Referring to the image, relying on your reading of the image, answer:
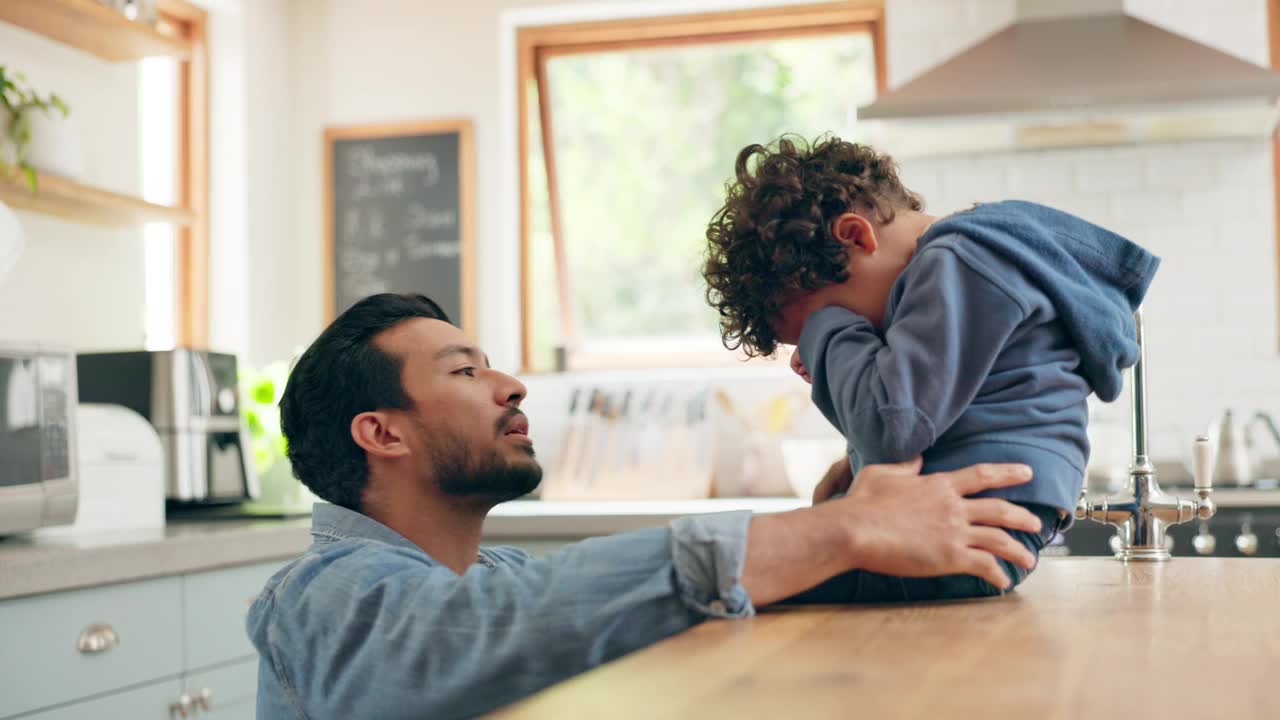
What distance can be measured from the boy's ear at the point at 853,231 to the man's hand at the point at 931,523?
23 centimetres

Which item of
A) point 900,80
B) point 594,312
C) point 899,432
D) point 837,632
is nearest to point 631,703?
point 837,632

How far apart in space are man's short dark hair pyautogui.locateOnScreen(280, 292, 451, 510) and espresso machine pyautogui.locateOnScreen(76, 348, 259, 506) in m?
1.85

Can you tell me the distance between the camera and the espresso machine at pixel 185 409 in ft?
9.95

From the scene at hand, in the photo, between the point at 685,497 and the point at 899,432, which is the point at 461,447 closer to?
the point at 899,432

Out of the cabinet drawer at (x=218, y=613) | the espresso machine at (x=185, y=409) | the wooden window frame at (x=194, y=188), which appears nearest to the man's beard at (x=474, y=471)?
the cabinet drawer at (x=218, y=613)

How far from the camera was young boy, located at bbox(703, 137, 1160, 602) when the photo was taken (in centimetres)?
98

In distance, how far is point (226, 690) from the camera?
2400mm

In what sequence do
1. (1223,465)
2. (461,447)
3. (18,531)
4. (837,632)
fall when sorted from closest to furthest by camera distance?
1. (837,632)
2. (461,447)
3. (18,531)
4. (1223,465)

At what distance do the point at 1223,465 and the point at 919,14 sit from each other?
1.52 m

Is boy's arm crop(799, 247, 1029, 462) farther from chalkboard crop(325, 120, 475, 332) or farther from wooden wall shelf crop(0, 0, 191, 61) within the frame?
chalkboard crop(325, 120, 475, 332)

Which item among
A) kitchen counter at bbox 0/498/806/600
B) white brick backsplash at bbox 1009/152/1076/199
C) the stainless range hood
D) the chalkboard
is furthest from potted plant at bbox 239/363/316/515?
white brick backsplash at bbox 1009/152/1076/199

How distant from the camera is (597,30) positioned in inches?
169

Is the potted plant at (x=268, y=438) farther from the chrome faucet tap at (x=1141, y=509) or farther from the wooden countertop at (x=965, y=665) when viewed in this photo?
the wooden countertop at (x=965, y=665)

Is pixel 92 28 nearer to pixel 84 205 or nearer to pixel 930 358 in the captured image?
pixel 84 205
